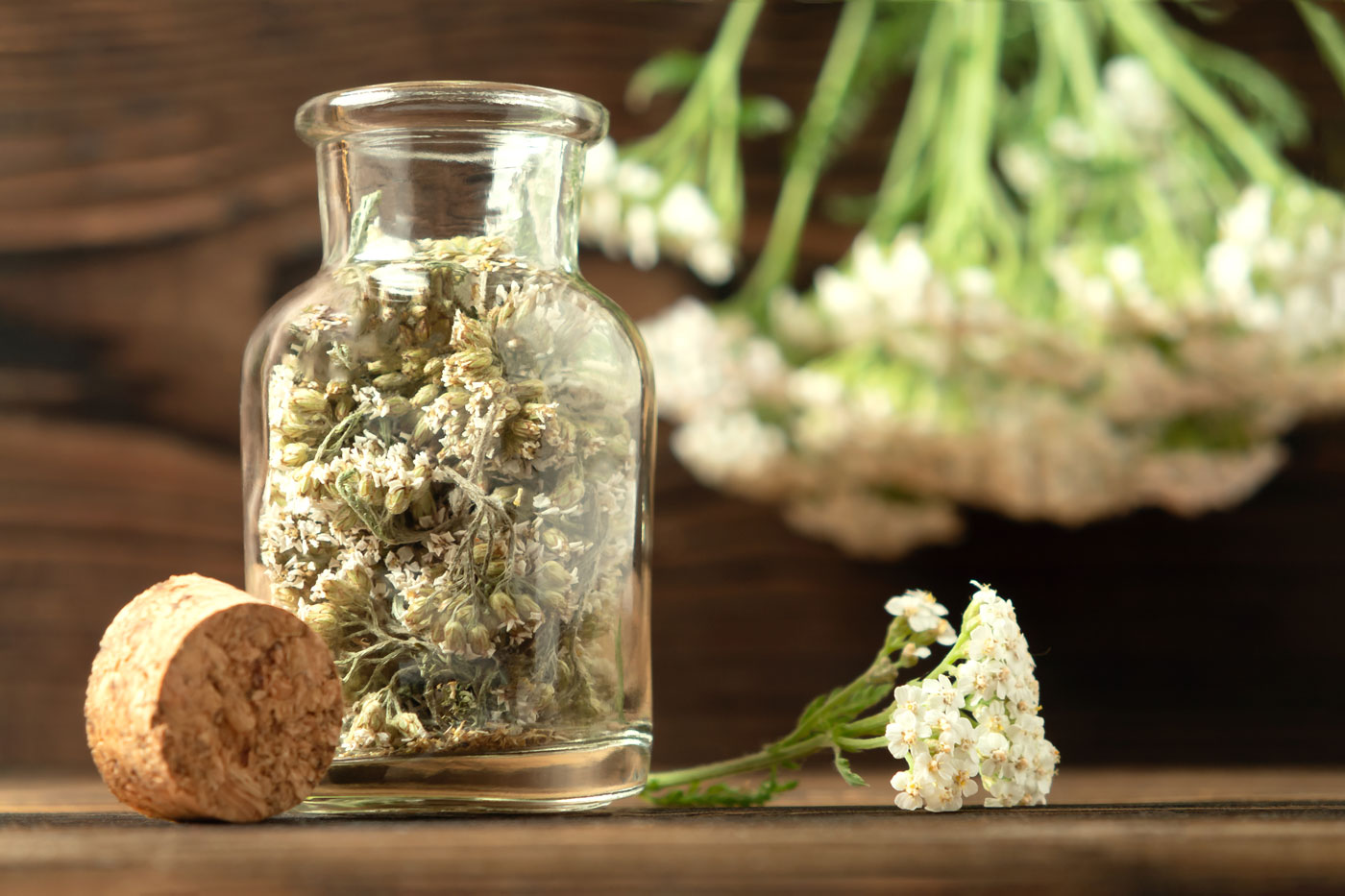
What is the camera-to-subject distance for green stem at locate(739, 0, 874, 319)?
35.1 inches

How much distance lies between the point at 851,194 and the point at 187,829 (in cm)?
65

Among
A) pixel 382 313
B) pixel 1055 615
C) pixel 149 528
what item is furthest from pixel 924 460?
pixel 149 528

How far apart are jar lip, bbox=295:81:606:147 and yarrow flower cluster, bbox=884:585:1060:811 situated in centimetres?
29

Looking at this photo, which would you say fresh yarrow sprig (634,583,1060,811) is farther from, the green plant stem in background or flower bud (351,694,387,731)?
the green plant stem in background

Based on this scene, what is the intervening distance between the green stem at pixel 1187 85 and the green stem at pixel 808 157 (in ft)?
0.59

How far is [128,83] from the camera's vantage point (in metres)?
0.90

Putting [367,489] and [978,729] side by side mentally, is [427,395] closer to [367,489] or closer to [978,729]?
[367,489]

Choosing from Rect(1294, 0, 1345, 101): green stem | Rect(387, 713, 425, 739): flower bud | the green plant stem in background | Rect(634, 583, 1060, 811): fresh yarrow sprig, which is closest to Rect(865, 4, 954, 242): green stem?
the green plant stem in background

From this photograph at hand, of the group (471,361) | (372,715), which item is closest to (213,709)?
(372,715)

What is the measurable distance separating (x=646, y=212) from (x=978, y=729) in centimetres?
41

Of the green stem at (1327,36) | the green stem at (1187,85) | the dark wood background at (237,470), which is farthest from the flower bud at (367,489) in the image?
the green stem at (1327,36)

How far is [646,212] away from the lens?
2.60 feet

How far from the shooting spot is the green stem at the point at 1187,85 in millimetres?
804

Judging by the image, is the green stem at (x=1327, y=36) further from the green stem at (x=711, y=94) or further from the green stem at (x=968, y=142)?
the green stem at (x=711, y=94)
